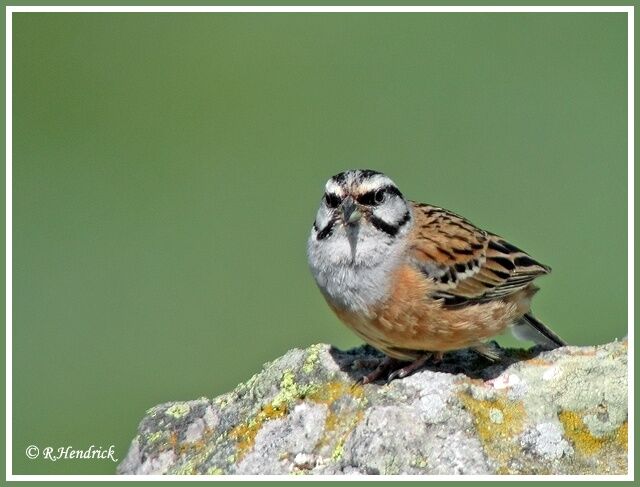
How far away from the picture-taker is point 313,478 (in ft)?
22.6

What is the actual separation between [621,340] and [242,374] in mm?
4685

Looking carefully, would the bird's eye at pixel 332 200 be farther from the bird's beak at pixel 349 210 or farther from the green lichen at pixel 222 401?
the green lichen at pixel 222 401

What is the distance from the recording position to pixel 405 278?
8.04m

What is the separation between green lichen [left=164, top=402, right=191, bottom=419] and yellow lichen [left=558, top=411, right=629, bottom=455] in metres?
2.75

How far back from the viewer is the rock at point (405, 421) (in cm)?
692

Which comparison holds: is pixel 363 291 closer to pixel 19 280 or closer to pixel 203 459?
pixel 203 459

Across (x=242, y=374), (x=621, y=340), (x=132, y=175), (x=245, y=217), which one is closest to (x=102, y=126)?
(x=132, y=175)

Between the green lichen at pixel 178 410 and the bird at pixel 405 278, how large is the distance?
4.49 feet

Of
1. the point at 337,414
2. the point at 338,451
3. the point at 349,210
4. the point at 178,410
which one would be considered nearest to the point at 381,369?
the point at 337,414

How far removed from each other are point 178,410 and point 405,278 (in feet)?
6.53

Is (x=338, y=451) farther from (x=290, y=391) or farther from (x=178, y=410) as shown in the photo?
(x=178, y=410)

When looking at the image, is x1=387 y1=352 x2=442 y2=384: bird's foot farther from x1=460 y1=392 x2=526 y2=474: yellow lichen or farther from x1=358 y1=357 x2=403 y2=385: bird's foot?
x1=460 y1=392 x2=526 y2=474: yellow lichen

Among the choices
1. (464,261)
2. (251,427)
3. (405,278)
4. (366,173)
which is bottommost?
(251,427)

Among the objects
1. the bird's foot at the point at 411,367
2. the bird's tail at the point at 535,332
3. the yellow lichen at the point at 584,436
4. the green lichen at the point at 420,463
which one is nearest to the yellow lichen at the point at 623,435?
the yellow lichen at the point at 584,436
